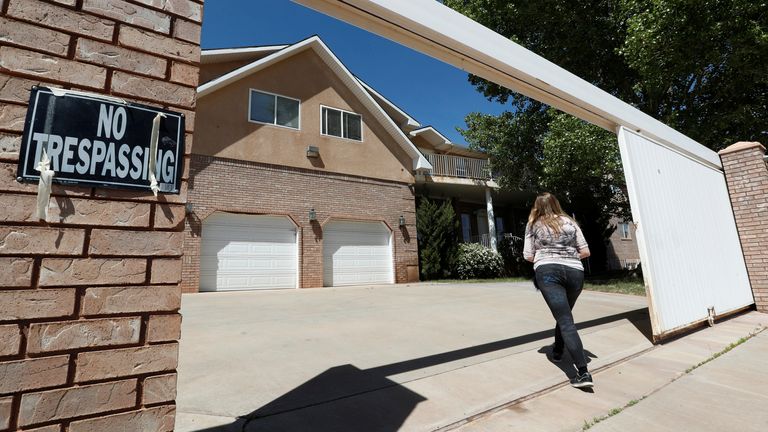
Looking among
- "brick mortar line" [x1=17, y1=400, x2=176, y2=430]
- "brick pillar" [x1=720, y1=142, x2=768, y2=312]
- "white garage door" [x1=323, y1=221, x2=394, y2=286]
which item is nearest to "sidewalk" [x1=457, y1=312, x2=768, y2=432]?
"brick mortar line" [x1=17, y1=400, x2=176, y2=430]

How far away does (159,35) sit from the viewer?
1.54 metres

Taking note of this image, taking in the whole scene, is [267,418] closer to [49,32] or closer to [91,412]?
[91,412]

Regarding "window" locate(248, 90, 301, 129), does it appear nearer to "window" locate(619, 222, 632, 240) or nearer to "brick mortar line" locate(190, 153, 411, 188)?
"brick mortar line" locate(190, 153, 411, 188)

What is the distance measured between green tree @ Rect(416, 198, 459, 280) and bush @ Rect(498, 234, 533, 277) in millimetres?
3802

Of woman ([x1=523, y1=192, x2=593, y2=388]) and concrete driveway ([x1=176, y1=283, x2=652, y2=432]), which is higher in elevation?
woman ([x1=523, y1=192, x2=593, y2=388])

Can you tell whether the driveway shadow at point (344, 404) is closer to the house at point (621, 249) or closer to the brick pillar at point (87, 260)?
the brick pillar at point (87, 260)

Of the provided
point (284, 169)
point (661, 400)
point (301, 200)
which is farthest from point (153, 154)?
point (284, 169)

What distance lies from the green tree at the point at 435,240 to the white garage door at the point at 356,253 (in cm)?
176

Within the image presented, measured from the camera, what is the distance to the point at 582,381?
2.82 metres

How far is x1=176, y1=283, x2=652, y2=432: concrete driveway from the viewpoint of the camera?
2.34 m

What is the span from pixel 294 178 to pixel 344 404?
1047 centimetres

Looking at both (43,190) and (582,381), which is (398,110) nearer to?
(582,381)

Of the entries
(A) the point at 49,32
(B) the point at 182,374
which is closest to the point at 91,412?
(A) the point at 49,32

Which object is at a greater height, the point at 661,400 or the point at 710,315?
the point at 710,315
